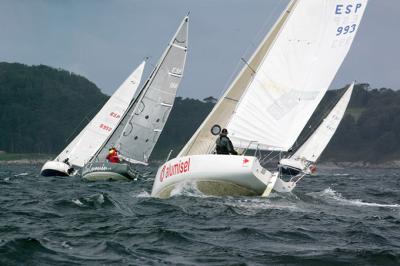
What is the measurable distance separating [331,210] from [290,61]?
4.55 meters

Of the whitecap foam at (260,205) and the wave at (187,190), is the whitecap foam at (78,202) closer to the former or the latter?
the wave at (187,190)

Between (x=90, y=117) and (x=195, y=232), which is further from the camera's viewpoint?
(x=90, y=117)

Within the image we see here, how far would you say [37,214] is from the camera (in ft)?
42.4

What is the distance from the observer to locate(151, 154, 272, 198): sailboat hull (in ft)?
49.7

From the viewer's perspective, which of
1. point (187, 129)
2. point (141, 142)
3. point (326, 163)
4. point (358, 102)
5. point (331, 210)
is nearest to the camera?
point (331, 210)

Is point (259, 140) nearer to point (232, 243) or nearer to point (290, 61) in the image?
point (290, 61)

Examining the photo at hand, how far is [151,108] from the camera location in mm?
32531

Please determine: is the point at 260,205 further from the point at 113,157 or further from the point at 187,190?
the point at 113,157

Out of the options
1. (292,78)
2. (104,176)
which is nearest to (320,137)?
(104,176)

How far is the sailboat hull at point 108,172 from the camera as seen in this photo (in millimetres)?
29562

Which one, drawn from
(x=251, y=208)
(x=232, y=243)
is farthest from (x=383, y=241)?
(x=251, y=208)

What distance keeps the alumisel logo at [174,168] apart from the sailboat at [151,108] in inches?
586

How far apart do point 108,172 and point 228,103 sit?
1145 centimetres

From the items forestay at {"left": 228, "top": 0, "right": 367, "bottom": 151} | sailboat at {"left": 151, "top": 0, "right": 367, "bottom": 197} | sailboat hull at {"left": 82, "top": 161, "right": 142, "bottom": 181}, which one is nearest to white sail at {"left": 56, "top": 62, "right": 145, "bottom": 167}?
sailboat hull at {"left": 82, "top": 161, "right": 142, "bottom": 181}
